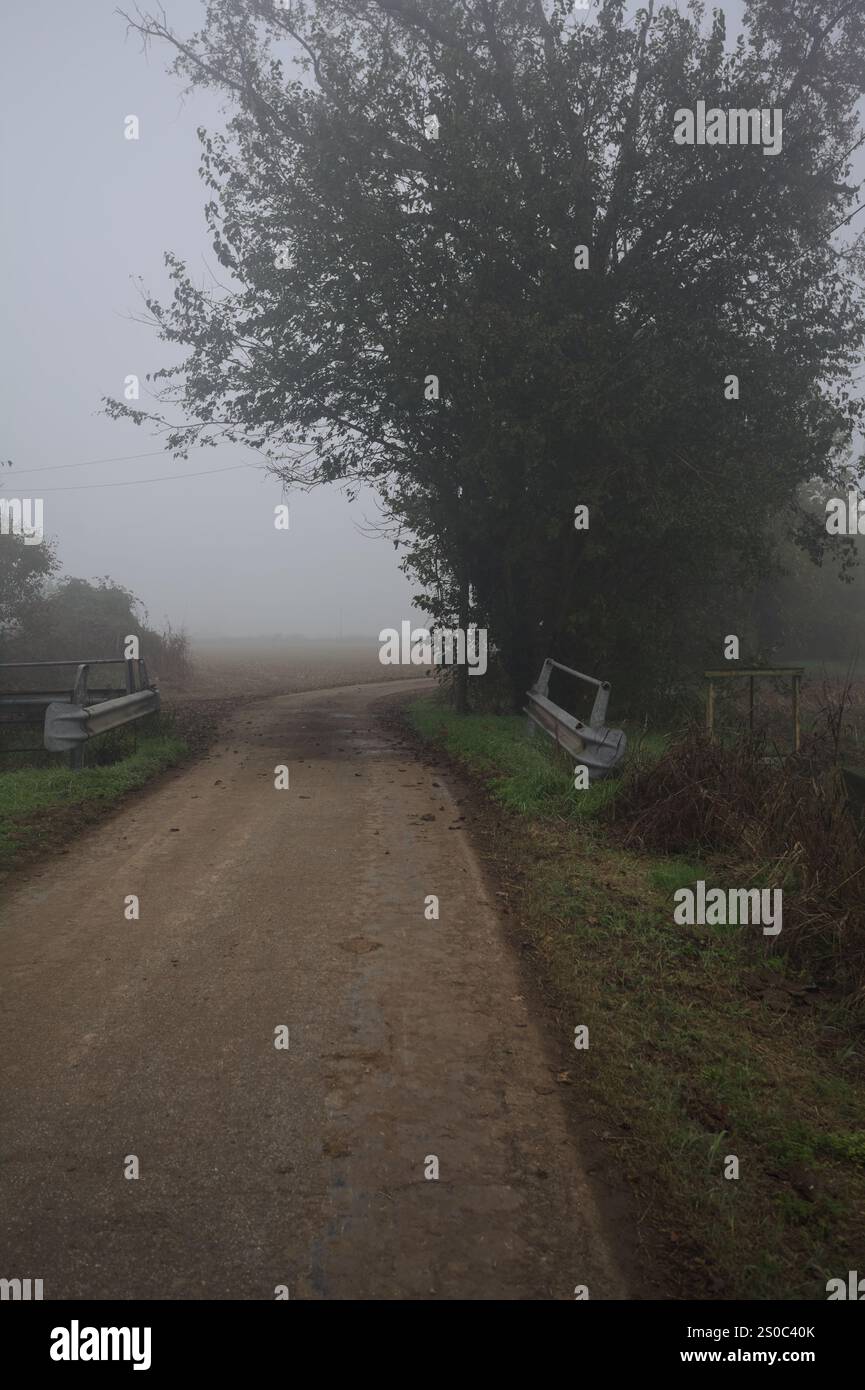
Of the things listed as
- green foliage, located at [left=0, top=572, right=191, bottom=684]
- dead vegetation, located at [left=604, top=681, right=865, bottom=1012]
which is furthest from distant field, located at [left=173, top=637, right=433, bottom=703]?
dead vegetation, located at [left=604, top=681, right=865, bottom=1012]

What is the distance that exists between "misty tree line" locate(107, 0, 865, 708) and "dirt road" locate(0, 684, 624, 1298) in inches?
363

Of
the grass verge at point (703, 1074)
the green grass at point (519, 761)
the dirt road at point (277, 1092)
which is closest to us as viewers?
the dirt road at point (277, 1092)

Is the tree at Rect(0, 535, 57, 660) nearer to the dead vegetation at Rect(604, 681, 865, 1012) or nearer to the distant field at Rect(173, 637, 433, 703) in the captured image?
the distant field at Rect(173, 637, 433, 703)

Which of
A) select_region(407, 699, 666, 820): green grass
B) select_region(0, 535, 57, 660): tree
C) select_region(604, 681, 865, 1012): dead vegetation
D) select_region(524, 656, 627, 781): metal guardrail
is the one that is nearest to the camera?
select_region(604, 681, 865, 1012): dead vegetation

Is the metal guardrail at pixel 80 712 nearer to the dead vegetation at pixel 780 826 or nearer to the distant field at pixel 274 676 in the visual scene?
the dead vegetation at pixel 780 826

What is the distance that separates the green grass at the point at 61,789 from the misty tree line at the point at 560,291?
258 inches

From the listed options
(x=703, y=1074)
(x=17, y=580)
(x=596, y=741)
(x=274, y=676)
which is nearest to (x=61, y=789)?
(x=596, y=741)

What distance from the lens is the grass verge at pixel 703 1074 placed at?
3.33 m

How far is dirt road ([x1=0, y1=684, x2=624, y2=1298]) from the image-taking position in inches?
123

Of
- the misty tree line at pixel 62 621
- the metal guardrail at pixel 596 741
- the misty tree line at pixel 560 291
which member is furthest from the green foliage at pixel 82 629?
the metal guardrail at pixel 596 741

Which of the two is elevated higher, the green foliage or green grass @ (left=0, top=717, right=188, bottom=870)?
the green foliage

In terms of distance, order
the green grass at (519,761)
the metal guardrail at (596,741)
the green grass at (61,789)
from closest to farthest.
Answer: the green grass at (61,789) < the green grass at (519,761) < the metal guardrail at (596,741)

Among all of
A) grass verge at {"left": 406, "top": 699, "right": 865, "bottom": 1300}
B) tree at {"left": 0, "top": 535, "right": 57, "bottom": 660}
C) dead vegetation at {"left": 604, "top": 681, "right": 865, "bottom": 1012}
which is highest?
tree at {"left": 0, "top": 535, "right": 57, "bottom": 660}
